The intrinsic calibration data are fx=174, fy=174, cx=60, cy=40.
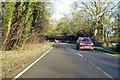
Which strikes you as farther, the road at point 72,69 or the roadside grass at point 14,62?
the roadside grass at point 14,62

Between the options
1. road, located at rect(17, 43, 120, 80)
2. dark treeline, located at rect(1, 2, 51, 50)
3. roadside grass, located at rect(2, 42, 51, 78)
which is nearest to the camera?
road, located at rect(17, 43, 120, 80)

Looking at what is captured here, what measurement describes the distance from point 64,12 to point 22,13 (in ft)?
116

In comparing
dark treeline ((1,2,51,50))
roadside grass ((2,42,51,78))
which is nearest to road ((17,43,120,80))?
roadside grass ((2,42,51,78))

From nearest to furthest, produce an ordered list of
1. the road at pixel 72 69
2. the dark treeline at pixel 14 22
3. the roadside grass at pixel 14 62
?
the road at pixel 72 69 → the roadside grass at pixel 14 62 → the dark treeline at pixel 14 22

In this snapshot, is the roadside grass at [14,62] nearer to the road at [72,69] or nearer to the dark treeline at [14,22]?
the road at [72,69]

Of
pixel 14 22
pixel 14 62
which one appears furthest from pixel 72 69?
pixel 14 22

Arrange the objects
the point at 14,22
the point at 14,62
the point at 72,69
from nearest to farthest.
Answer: the point at 72,69 → the point at 14,62 → the point at 14,22

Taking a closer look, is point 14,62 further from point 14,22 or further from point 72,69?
point 14,22

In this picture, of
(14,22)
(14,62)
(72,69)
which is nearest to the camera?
(72,69)

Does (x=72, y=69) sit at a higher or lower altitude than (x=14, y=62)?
lower

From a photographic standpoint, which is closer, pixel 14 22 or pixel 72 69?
pixel 72 69

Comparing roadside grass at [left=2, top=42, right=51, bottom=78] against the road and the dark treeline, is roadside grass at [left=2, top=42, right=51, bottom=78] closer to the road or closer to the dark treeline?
the road

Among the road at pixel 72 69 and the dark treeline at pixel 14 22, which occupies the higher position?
the dark treeline at pixel 14 22

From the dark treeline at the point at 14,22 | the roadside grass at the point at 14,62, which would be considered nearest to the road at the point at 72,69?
the roadside grass at the point at 14,62
